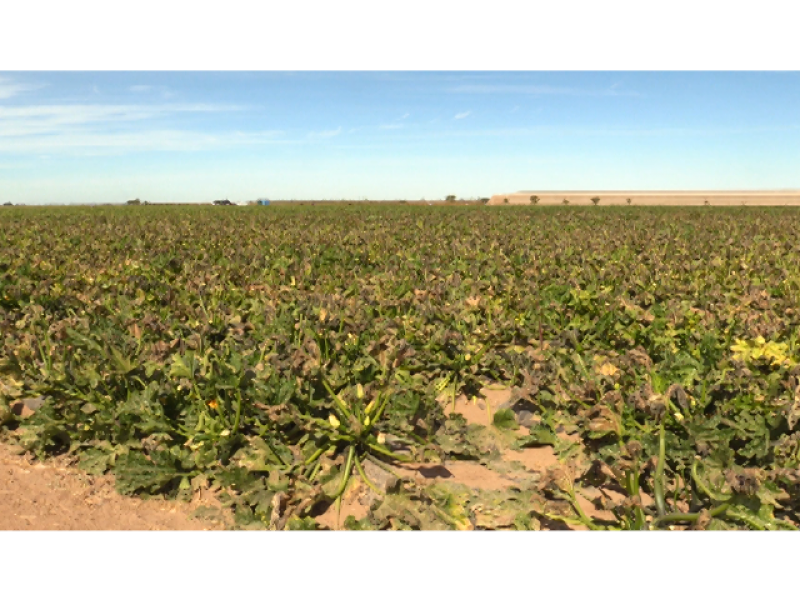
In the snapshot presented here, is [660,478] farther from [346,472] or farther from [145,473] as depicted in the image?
[145,473]

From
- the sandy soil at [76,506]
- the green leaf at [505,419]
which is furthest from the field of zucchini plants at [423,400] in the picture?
the sandy soil at [76,506]

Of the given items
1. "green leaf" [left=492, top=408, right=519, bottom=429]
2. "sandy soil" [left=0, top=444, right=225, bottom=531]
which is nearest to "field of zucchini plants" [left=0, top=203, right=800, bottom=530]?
"green leaf" [left=492, top=408, right=519, bottom=429]

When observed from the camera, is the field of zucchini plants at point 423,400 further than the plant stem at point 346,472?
No

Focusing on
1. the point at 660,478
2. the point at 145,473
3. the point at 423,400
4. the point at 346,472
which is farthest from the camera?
the point at 423,400

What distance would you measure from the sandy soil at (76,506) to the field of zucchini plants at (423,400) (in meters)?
0.11

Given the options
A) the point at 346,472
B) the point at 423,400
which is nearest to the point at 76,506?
the point at 346,472

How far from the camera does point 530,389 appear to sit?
16.2ft

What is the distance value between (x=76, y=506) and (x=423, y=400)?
7.32 ft

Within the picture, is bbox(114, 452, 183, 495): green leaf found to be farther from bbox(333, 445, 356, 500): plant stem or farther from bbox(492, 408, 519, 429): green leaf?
bbox(492, 408, 519, 429): green leaf

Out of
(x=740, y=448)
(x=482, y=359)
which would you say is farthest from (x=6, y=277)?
(x=740, y=448)

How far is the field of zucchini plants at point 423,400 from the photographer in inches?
142

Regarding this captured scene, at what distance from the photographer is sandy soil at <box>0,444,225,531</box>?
369 cm

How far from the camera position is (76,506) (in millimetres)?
3883

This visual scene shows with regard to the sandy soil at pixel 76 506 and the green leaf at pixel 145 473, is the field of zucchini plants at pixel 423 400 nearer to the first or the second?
the green leaf at pixel 145 473
